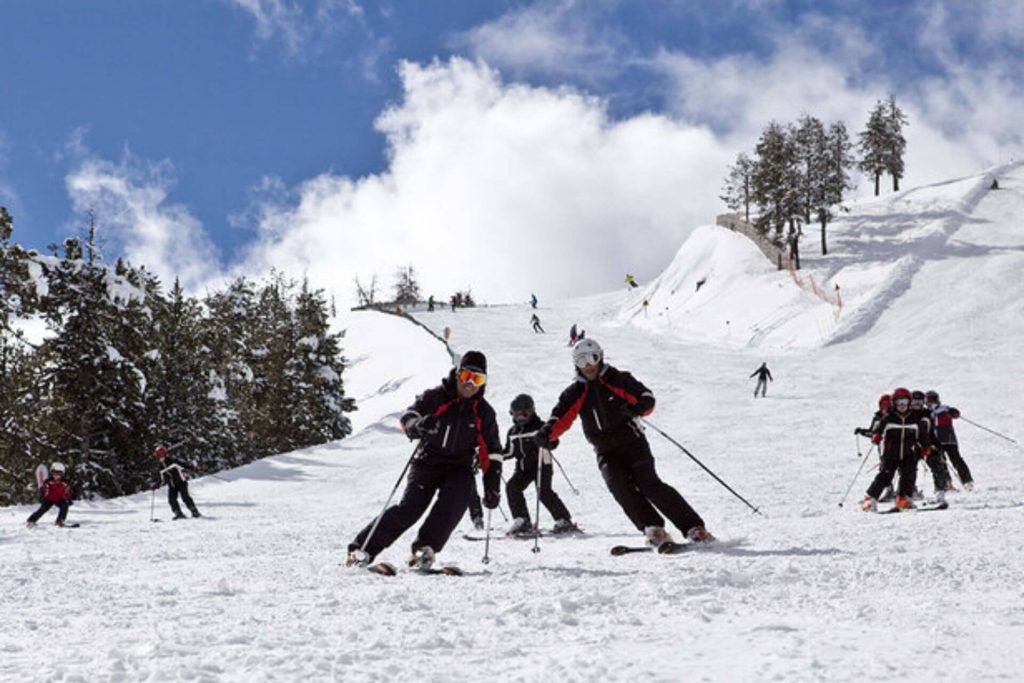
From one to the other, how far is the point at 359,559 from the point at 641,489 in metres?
2.47

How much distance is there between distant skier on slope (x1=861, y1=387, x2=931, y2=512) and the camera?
34.2 feet

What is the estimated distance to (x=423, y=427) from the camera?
22.4 ft

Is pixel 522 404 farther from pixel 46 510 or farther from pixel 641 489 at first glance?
pixel 46 510

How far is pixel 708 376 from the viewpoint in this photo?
117ft

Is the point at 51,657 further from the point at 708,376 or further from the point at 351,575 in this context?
the point at 708,376

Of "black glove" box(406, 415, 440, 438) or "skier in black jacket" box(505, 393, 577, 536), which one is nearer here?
"black glove" box(406, 415, 440, 438)

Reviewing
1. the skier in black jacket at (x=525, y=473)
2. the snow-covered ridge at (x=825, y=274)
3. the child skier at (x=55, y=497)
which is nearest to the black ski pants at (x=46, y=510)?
the child skier at (x=55, y=497)

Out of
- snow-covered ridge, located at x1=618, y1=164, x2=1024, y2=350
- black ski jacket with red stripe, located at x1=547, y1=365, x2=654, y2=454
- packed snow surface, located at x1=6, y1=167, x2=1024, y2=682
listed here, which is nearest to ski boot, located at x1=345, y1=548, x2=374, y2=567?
packed snow surface, located at x1=6, y1=167, x2=1024, y2=682

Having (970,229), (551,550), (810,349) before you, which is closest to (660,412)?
(810,349)

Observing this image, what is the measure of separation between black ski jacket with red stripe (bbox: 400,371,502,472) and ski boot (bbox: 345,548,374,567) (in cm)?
88

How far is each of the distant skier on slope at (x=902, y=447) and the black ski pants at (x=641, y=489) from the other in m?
4.13

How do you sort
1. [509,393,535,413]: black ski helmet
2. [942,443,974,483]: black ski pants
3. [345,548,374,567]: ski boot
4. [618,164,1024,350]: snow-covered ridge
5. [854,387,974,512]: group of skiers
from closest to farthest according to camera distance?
[345,548,374,567]: ski boot → [854,387,974,512]: group of skiers → [509,393,535,413]: black ski helmet → [942,443,974,483]: black ski pants → [618,164,1024,350]: snow-covered ridge

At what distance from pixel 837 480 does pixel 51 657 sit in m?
14.4

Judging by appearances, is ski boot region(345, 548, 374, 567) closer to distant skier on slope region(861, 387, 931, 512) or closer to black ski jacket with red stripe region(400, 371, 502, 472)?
black ski jacket with red stripe region(400, 371, 502, 472)
